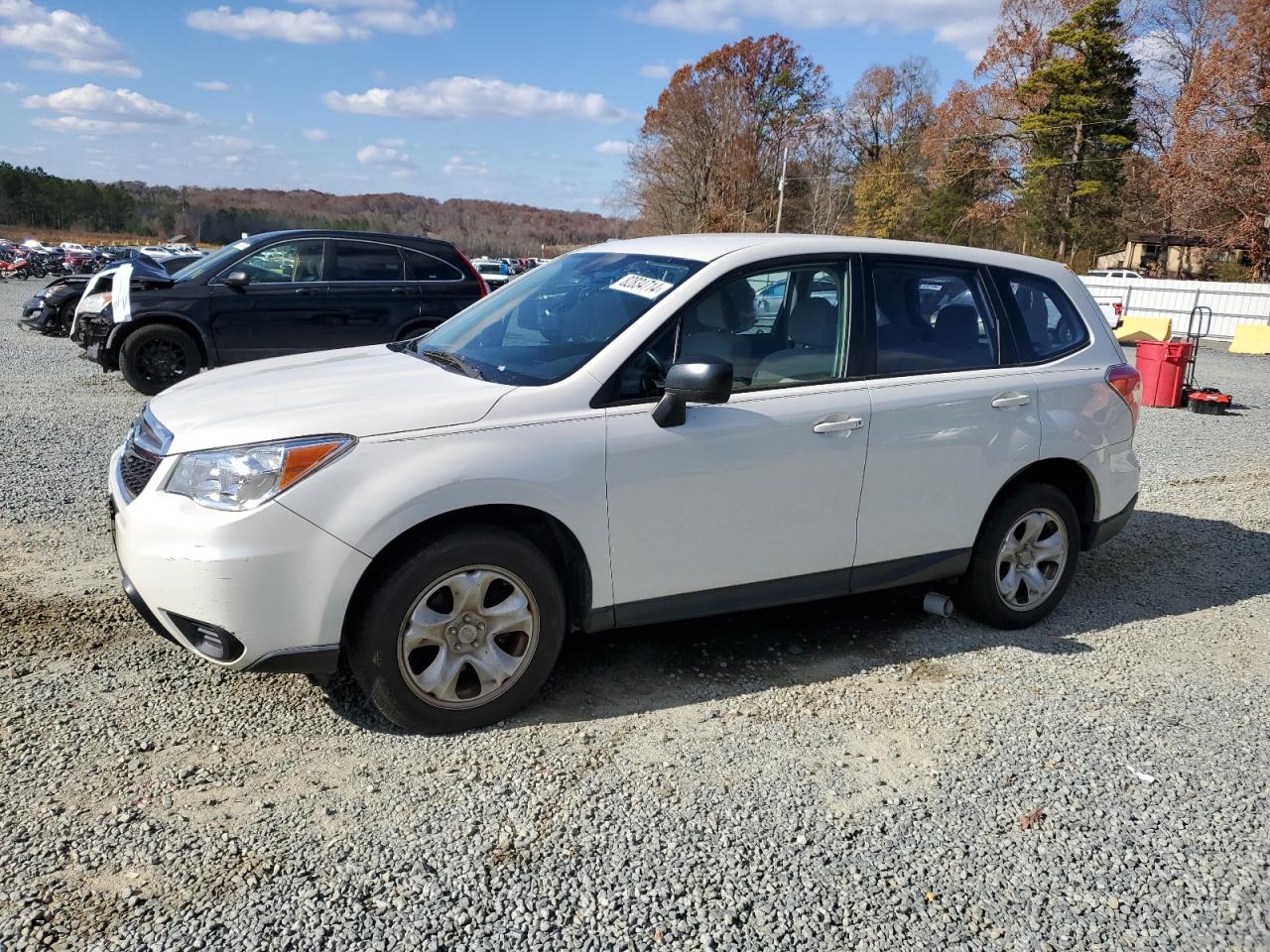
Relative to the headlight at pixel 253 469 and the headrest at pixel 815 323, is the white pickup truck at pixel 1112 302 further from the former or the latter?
the headlight at pixel 253 469

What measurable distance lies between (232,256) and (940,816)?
996cm

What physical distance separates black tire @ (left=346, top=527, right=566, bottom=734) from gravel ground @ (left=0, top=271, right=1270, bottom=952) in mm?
117

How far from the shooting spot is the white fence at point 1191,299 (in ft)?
96.0

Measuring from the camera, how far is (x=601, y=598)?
3.78m

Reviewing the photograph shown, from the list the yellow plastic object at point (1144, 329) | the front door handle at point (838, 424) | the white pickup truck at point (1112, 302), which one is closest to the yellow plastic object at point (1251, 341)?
the yellow plastic object at point (1144, 329)

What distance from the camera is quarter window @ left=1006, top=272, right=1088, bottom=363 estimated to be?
4852mm

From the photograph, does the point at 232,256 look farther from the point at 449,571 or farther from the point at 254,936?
the point at 254,936

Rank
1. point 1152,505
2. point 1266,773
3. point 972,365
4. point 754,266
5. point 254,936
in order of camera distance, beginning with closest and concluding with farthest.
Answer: point 254,936
point 1266,773
point 754,266
point 972,365
point 1152,505

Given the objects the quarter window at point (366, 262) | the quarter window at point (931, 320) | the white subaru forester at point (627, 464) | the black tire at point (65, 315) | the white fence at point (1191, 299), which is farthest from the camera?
the white fence at point (1191, 299)

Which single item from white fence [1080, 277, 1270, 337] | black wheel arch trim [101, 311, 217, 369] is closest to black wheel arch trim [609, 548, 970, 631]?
black wheel arch trim [101, 311, 217, 369]

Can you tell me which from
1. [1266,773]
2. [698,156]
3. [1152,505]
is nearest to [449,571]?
[1266,773]

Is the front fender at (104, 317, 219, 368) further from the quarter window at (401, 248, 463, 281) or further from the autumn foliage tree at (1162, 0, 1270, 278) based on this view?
the autumn foliage tree at (1162, 0, 1270, 278)

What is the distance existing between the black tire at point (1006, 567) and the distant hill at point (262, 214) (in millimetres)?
91398

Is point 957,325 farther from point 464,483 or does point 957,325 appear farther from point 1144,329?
point 1144,329
